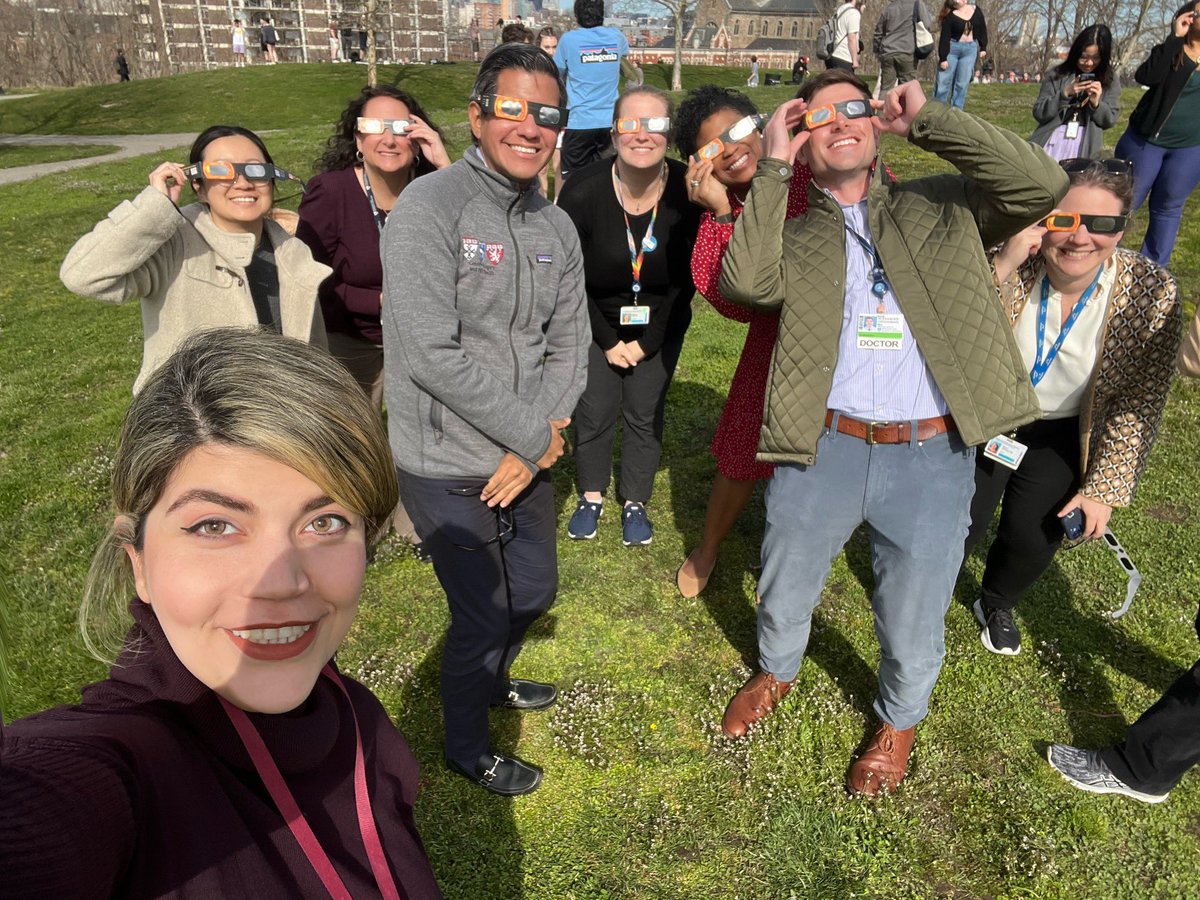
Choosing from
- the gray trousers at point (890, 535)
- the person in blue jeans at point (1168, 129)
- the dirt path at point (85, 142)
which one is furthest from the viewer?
the dirt path at point (85, 142)

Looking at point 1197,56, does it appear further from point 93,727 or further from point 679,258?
point 93,727

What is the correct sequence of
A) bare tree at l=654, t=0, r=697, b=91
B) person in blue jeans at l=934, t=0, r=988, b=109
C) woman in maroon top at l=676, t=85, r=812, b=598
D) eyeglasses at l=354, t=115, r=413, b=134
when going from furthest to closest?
bare tree at l=654, t=0, r=697, b=91
person in blue jeans at l=934, t=0, r=988, b=109
eyeglasses at l=354, t=115, r=413, b=134
woman in maroon top at l=676, t=85, r=812, b=598

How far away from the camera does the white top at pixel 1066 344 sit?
9.62ft

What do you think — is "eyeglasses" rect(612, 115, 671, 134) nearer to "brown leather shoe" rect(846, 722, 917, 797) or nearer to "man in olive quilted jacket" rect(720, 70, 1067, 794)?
"man in olive quilted jacket" rect(720, 70, 1067, 794)

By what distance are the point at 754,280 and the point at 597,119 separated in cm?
712

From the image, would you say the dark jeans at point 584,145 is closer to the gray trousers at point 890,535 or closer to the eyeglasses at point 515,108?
the eyeglasses at point 515,108

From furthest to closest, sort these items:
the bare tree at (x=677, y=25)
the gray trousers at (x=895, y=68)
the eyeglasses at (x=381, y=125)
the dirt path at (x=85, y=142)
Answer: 1. the bare tree at (x=677, y=25)
2. the dirt path at (x=85, y=142)
3. the gray trousers at (x=895, y=68)
4. the eyeglasses at (x=381, y=125)

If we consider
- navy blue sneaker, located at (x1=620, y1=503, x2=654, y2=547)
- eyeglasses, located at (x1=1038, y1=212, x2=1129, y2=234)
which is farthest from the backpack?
eyeglasses, located at (x1=1038, y1=212, x2=1129, y2=234)

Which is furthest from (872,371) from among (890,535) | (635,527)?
(635,527)

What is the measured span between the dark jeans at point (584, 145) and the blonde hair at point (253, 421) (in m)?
8.20

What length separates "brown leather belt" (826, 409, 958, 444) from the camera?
2.47 m

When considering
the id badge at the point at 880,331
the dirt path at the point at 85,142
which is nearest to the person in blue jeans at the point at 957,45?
the id badge at the point at 880,331

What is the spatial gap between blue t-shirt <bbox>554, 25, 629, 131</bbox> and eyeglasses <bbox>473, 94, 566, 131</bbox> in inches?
259

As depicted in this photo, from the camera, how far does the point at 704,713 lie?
A: 3.41 metres
